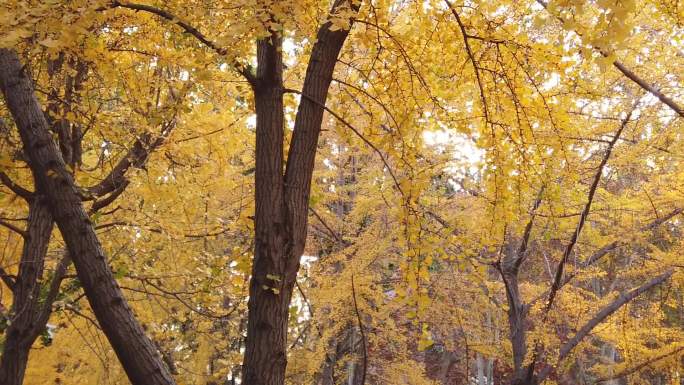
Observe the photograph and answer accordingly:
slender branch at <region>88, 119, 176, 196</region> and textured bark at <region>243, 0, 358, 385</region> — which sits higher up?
slender branch at <region>88, 119, 176, 196</region>

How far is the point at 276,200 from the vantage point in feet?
8.29

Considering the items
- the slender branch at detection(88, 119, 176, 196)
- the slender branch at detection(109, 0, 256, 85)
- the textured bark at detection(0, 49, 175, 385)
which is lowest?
the textured bark at detection(0, 49, 175, 385)

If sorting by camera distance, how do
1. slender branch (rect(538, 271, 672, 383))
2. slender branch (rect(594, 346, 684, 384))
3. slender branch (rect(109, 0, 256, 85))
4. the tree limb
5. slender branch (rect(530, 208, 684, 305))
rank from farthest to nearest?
slender branch (rect(594, 346, 684, 384)) < slender branch (rect(538, 271, 672, 383)) < slender branch (rect(530, 208, 684, 305)) < the tree limb < slender branch (rect(109, 0, 256, 85))

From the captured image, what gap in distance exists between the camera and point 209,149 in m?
4.73

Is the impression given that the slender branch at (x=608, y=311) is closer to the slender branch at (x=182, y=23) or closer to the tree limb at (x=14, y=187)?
the slender branch at (x=182, y=23)

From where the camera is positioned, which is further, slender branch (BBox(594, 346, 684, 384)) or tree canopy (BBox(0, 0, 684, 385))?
slender branch (BBox(594, 346, 684, 384))

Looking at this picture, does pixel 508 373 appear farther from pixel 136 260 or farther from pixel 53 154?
pixel 53 154

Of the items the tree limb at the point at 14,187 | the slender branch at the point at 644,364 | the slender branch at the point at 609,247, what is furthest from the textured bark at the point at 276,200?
the slender branch at the point at 644,364

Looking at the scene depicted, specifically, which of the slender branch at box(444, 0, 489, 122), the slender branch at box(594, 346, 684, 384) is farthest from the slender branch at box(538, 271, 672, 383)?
the slender branch at box(444, 0, 489, 122)

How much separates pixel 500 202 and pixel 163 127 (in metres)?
2.73

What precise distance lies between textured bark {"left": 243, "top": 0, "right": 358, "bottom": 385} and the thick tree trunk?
2.04m

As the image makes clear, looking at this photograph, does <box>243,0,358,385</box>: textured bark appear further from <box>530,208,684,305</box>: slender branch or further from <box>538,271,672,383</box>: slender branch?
<box>538,271,672,383</box>: slender branch

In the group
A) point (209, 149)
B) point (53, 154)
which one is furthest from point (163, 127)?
point (53, 154)

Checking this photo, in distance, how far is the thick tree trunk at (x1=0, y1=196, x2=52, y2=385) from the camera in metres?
3.77
